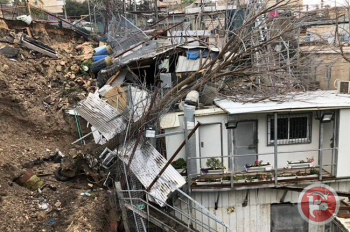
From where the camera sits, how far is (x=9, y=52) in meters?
13.6

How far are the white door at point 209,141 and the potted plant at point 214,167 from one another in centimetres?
13

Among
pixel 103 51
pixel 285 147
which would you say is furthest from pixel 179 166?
pixel 103 51

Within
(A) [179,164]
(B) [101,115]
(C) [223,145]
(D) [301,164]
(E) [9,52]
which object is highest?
(E) [9,52]

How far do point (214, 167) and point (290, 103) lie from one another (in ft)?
9.80

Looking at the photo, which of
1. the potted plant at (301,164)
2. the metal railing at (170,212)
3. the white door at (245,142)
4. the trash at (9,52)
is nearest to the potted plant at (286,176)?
the potted plant at (301,164)

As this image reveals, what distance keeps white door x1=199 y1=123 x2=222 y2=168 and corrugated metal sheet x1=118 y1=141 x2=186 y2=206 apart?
1389mm

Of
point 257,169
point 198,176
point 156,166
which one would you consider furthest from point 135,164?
point 257,169

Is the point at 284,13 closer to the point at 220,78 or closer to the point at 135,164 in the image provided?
the point at 220,78

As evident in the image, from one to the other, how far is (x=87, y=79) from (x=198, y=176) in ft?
23.9

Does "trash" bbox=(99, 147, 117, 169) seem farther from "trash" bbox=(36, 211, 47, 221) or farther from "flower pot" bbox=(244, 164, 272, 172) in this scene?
"flower pot" bbox=(244, 164, 272, 172)

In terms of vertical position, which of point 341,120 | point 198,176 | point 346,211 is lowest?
point 346,211

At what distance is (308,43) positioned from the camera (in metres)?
14.5

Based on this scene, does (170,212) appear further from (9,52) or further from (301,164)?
(9,52)

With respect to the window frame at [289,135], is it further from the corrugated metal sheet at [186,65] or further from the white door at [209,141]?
the corrugated metal sheet at [186,65]
